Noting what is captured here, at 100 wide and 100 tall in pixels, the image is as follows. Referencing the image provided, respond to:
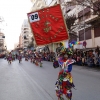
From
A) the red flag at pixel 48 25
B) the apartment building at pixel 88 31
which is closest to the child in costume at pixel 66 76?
the red flag at pixel 48 25

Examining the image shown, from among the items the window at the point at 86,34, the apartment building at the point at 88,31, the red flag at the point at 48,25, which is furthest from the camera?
the window at the point at 86,34

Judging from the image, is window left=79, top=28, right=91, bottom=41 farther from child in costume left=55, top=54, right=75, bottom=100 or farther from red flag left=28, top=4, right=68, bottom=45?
child in costume left=55, top=54, right=75, bottom=100

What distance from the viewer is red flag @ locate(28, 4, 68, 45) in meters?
7.79

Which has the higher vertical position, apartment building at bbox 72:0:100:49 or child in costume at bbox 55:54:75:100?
apartment building at bbox 72:0:100:49

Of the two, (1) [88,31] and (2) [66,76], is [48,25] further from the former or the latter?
(1) [88,31]

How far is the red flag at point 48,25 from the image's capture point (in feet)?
25.6

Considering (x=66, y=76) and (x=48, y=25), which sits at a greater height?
(x=48, y=25)

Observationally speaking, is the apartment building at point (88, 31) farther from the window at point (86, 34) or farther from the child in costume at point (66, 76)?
the child in costume at point (66, 76)

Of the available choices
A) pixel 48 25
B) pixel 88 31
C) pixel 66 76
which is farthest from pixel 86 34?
pixel 66 76

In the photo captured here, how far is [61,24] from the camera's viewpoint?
816 centimetres

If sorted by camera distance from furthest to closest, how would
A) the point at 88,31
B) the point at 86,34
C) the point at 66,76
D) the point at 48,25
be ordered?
the point at 86,34
the point at 88,31
the point at 48,25
the point at 66,76

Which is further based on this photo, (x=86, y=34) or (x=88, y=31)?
(x=86, y=34)

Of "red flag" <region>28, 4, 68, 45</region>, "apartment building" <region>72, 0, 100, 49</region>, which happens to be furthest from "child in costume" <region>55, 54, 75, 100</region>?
"apartment building" <region>72, 0, 100, 49</region>

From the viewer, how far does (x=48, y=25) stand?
25.5ft
